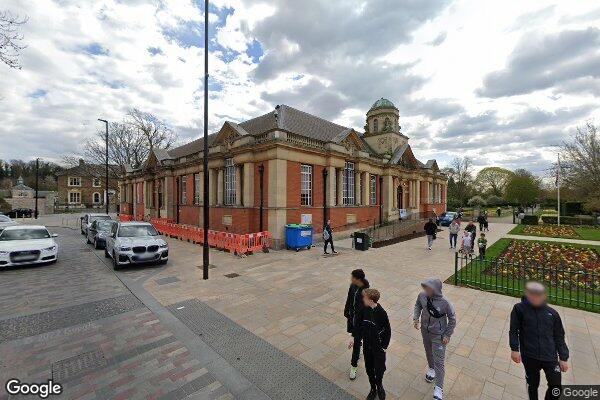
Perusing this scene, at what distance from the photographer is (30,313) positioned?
6371 millimetres

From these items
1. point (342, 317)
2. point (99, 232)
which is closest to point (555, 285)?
point (342, 317)

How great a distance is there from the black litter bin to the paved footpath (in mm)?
2368

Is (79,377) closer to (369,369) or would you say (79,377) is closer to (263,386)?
(263,386)

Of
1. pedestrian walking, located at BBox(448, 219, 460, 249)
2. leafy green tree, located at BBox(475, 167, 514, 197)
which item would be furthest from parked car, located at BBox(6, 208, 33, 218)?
leafy green tree, located at BBox(475, 167, 514, 197)

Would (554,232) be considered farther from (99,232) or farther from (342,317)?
(99,232)

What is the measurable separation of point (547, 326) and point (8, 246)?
15.2 m

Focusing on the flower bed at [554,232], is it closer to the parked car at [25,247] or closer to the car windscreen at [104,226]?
the car windscreen at [104,226]

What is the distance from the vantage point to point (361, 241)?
47.8ft

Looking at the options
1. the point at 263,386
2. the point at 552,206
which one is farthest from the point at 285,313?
the point at 552,206

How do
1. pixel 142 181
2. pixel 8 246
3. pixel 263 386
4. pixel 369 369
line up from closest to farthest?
pixel 369 369
pixel 263 386
pixel 8 246
pixel 142 181

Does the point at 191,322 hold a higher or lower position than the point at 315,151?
lower

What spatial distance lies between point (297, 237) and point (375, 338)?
36.6ft

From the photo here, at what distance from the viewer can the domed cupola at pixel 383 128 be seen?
2888 cm

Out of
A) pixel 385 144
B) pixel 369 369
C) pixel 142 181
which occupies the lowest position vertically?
pixel 369 369
